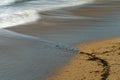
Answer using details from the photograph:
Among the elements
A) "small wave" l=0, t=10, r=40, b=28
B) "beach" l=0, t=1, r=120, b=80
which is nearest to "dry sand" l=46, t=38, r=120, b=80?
"beach" l=0, t=1, r=120, b=80

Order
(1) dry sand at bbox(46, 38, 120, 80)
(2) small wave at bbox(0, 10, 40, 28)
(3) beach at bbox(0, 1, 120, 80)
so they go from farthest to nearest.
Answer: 1. (2) small wave at bbox(0, 10, 40, 28)
2. (3) beach at bbox(0, 1, 120, 80)
3. (1) dry sand at bbox(46, 38, 120, 80)

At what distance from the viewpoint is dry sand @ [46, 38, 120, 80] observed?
4727 millimetres

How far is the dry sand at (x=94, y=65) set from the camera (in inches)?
186

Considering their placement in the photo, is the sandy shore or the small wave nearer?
the sandy shore

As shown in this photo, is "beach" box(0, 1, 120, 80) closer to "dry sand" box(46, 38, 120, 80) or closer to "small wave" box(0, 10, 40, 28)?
"dry sand" box(46, 38, 120, 80)

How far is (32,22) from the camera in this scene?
976 cm

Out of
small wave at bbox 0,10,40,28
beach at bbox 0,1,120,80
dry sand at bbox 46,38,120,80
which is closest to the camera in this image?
dry sand at bbox 46,38,120,80

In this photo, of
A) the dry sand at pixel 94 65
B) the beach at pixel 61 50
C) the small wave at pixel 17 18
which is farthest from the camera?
the small wave at pixel 17 18

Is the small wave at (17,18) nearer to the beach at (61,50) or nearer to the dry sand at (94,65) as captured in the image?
the beach at (61,50)

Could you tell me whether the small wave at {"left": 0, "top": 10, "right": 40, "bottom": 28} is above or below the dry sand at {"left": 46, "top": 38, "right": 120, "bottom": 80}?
below

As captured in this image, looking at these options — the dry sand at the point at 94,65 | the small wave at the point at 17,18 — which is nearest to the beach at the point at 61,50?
the dry sand at the point at 94,65

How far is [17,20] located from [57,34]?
259 cm

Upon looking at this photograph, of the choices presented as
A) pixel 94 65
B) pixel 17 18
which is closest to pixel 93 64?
pixel 94 65

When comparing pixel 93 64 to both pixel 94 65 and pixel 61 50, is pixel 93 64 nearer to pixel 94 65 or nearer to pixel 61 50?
pixel 94 65
